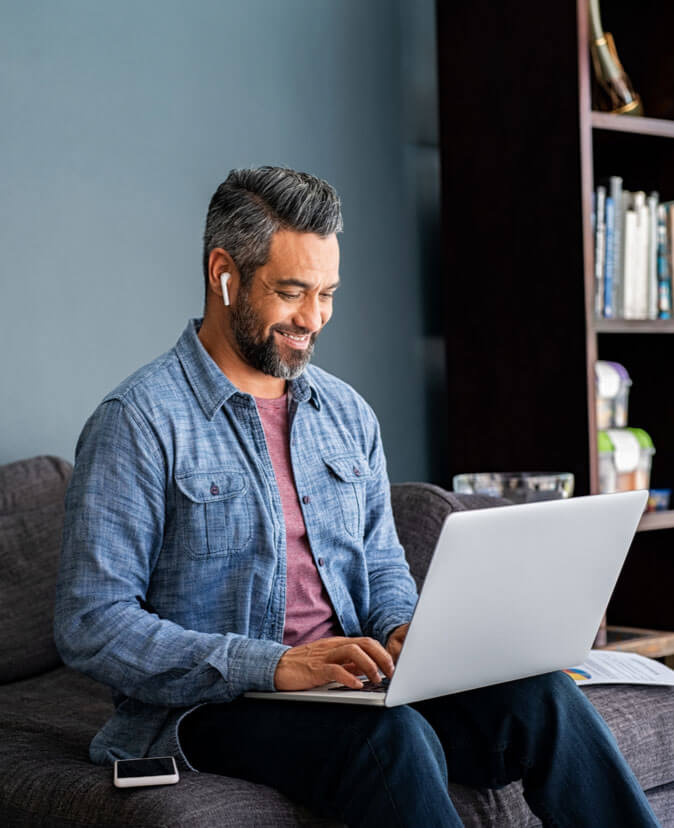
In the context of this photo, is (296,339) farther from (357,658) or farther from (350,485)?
(357,658)

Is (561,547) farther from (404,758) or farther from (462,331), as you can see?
(462,331)

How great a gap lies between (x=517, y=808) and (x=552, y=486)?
2.69ft

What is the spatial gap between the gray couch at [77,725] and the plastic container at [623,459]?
0.45 meters

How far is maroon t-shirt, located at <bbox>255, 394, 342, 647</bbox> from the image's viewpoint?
1482 mm

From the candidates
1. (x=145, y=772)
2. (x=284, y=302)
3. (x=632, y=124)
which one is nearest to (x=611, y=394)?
(x=632, y=124)

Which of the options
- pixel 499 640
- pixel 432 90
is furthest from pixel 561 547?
pixel 432 90

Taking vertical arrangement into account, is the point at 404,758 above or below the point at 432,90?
below

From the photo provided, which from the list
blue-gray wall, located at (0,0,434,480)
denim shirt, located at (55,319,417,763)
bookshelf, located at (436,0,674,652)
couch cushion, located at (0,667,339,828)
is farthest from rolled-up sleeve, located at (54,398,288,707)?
bookshelf, located at (436,0,674,652)

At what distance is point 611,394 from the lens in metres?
2.35

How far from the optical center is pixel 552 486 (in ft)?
7.09

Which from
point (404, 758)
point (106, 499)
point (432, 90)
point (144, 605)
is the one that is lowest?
point (404, 758)

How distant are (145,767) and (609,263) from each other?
1.50 metres

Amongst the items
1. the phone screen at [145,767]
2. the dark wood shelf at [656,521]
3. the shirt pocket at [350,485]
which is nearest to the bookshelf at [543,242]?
the dark wood shelf at [656,521]

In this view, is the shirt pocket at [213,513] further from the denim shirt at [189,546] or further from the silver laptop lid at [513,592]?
the silver laptop lid at [513,592]
